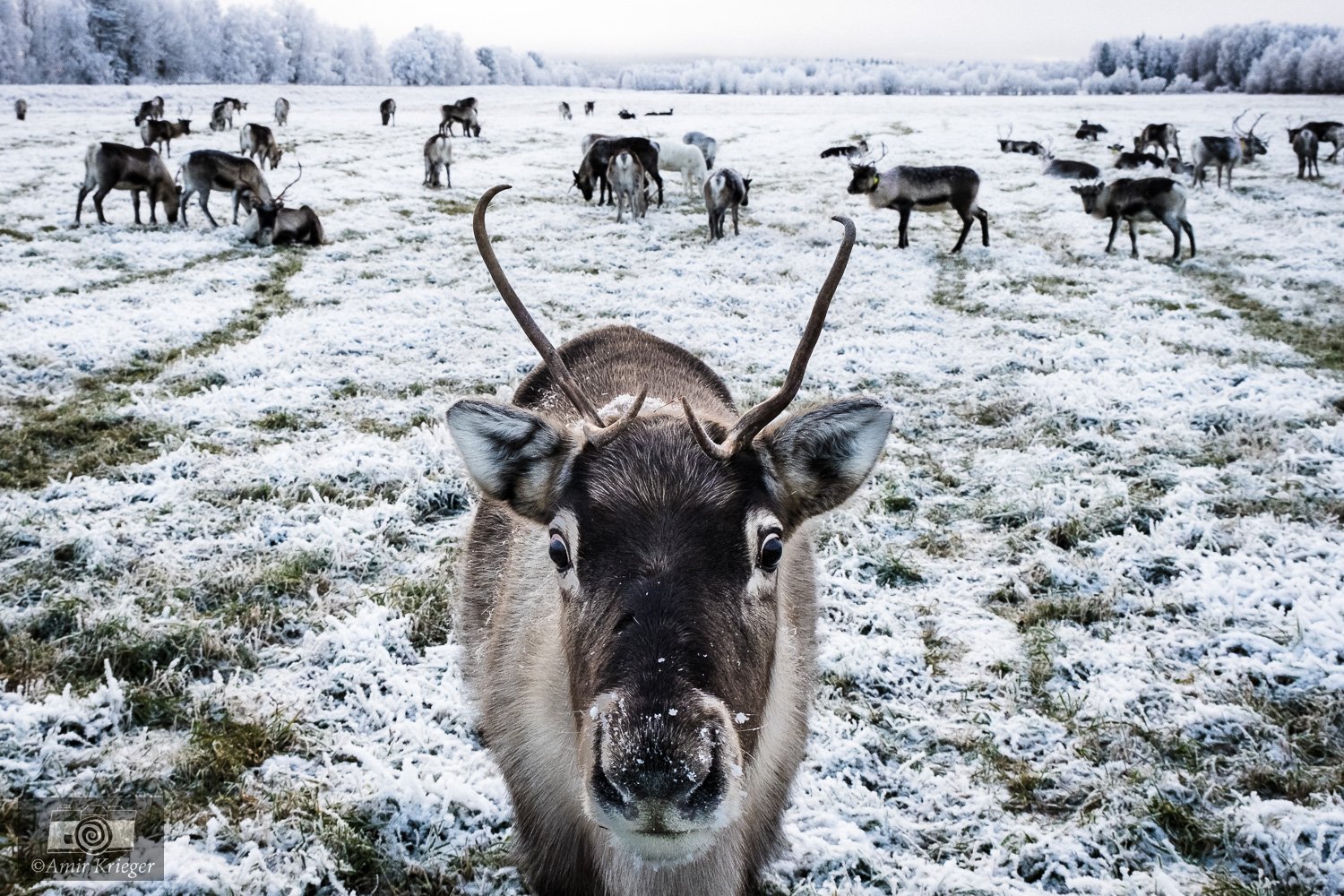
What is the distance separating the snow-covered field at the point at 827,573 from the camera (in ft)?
10.9

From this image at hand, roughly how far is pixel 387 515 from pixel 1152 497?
622 cm

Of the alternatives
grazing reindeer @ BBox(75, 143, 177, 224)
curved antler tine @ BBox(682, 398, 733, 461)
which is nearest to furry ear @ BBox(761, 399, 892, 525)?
curved antler tine @ BBox(682, 398, 733, 461)

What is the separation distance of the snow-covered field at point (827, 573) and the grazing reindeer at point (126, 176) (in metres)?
3.44

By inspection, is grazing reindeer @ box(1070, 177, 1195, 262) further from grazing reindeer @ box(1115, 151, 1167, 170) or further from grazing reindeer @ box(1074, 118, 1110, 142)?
grazing reindeer @ box(1074, 118, 1110, 142)

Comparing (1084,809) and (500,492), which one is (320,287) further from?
(1084,809)

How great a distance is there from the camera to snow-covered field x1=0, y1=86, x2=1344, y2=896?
3.31m

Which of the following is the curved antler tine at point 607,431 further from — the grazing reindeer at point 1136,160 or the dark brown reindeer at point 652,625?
the grazing reindeer at point 1136,160

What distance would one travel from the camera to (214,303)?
11133mm

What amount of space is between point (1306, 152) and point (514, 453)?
3285 cm

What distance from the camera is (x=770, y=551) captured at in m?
2.30

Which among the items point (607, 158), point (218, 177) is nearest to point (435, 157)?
point (607, 158)

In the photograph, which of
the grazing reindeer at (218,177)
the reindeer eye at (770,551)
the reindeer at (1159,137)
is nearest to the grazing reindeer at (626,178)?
the grazing reindeer at (218,177)

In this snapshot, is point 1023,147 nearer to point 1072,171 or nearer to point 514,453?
point 1072,171

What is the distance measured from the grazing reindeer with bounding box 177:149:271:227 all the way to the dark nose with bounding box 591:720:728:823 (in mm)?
19556
